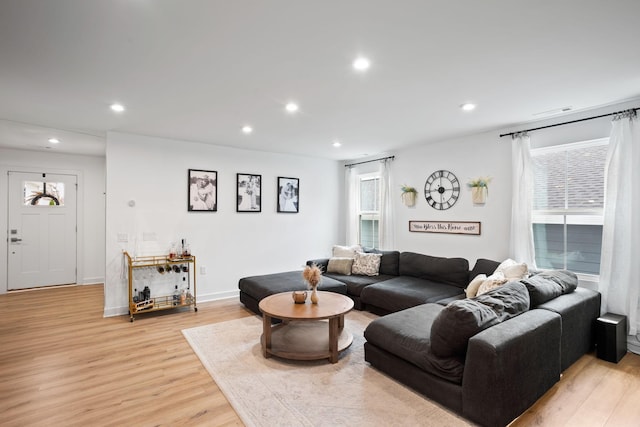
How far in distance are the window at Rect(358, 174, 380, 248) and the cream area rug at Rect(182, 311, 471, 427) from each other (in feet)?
10.2

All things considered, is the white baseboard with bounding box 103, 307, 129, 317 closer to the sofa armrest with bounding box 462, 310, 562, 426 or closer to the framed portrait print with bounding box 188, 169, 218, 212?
the framed portrait print with bounding box 188, 169, 218, 212

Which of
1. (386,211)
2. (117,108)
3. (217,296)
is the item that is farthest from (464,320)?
(217,296)

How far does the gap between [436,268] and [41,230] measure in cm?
708

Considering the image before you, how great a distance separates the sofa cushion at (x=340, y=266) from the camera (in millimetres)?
5133

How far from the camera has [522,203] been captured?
3869 millimetres

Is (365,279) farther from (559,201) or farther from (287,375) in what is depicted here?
(559,201)

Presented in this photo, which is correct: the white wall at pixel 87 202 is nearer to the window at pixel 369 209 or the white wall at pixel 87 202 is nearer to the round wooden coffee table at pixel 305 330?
the round wooden coffee table at pixel 305 330

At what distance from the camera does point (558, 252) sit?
374 centimetres

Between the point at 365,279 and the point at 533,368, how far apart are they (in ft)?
8.81

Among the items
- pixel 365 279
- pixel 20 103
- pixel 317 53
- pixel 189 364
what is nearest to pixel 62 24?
pixel 317 53

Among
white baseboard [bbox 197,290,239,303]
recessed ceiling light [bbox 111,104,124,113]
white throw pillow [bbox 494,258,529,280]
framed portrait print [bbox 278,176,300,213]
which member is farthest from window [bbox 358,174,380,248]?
recessed ceiling light [bbox 111,104,124,113]

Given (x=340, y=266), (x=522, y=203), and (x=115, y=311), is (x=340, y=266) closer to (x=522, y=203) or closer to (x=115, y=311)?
(x=522, y=203)

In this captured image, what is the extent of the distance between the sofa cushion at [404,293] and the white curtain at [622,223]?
4.88 feet

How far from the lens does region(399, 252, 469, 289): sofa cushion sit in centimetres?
426
